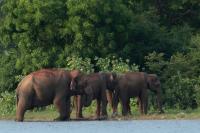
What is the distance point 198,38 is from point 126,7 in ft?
10.2

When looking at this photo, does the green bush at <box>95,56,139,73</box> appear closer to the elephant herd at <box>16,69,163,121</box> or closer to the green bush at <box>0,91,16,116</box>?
the elephant herd at <box>16,69,163,121</box>

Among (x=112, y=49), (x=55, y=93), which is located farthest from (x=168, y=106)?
(x=55, y=93)

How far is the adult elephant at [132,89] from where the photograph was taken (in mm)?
29438

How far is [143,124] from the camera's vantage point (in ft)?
81.4

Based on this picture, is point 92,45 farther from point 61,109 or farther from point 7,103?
point 61,109

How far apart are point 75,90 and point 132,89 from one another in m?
2.68

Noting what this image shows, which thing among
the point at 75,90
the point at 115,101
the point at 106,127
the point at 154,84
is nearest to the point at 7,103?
the point at 115,101

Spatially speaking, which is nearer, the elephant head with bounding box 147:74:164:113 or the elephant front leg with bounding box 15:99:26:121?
the elephant front leg with bounding box 15:99:26:121

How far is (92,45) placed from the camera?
3488 cm

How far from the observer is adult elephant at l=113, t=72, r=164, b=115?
2944cm

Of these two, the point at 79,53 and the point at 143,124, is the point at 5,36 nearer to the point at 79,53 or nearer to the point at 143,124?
the point at 79,53

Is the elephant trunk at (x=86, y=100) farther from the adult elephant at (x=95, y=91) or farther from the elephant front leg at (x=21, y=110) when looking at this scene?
the elephant front leg at (x=21, y=110)

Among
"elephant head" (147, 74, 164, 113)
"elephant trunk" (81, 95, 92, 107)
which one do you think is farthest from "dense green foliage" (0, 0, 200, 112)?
"elephant trunk" (81, 95, 92, 107)

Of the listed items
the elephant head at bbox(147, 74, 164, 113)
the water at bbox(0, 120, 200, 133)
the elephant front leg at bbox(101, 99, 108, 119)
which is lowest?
the water at bbox(0, 120, 200, 133)
